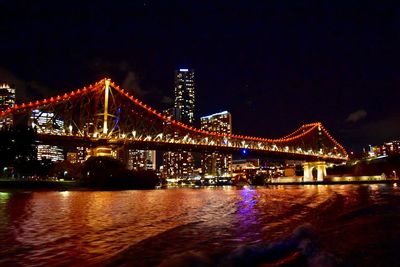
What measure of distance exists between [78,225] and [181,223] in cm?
268

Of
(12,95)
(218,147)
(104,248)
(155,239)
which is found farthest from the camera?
(12,95)

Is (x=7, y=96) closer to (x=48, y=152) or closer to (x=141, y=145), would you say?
(x=48, y=152)

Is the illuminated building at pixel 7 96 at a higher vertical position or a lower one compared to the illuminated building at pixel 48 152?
higher

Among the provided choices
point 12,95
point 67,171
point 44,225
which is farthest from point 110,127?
point 12,95

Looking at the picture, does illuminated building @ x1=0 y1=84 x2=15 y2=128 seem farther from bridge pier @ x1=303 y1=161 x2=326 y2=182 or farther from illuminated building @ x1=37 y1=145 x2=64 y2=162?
bridge pier @ x1=303 y1=161 x2=326 y2=182

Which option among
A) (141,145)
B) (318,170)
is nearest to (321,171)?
(318,170)

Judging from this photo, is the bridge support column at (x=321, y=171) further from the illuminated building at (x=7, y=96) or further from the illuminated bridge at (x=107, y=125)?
the illuminated building at (x=7, y=96)

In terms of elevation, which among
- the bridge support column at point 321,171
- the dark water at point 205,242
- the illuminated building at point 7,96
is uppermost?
the illuminated building at point 7,96

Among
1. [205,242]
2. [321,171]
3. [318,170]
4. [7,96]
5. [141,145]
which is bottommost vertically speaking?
[205,242]

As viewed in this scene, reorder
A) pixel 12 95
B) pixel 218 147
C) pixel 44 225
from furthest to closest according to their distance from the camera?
pixel 12 95 → pixel 218 147 → pixel 44 225

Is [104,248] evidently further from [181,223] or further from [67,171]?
[67,171]

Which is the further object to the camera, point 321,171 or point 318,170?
point 318,170

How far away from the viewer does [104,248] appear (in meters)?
6.74

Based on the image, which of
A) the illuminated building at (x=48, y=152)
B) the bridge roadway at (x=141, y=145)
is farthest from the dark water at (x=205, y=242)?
the illuminated building at (x=48, y=152)
